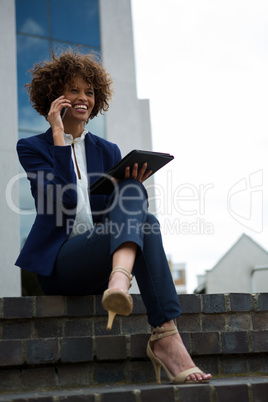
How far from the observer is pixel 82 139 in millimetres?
3490

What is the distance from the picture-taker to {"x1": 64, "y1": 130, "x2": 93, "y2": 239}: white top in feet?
10.2

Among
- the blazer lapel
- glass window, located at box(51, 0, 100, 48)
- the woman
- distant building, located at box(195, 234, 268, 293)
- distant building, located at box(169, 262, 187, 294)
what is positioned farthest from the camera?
distant building, located at box(169, 262, 187, 294)

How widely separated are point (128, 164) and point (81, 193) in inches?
20.6

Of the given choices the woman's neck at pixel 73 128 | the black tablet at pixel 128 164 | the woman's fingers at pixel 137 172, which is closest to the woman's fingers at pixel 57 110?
the woman's neck at pixel 73 128

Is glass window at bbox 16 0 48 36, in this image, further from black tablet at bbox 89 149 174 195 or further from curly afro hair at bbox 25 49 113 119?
black tablet at bbox 89 149 174 195

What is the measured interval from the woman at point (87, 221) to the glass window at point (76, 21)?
7.78 metres

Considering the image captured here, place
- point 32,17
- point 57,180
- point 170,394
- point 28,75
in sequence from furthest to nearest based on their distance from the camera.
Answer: point 32,17 → point 28,75 → point 57,180 → point 170,394

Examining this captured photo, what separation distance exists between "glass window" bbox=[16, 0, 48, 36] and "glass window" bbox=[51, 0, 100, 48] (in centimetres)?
18

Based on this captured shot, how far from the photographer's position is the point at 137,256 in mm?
2686

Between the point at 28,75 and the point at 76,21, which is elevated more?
the point at 76,21

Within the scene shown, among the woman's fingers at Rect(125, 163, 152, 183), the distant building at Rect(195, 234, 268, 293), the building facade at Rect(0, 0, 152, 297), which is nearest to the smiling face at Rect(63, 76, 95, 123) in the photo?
the woman's fingers at Rect(125, 163, 152, 183)

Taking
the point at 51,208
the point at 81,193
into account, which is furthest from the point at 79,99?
the point at 51,208

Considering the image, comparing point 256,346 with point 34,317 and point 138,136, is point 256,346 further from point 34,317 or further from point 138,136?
point 138,136

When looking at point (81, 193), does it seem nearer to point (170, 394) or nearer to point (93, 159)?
point (93, 159)
